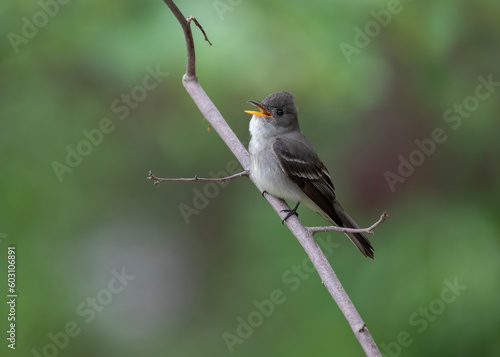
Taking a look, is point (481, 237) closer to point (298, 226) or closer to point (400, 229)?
point (400, 229)

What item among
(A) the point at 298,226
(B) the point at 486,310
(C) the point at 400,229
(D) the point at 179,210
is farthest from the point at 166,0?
(D) the point at 179,210

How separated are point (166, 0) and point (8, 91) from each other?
7.08ft

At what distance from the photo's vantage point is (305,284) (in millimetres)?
3852

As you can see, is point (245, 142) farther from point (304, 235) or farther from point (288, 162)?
Answer: point (304, 235)

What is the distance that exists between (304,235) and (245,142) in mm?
2125

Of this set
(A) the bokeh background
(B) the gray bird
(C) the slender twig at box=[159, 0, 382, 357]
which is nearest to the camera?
(C) the slender twig at box=[159, 0, 382, 357]

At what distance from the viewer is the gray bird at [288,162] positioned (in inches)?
154

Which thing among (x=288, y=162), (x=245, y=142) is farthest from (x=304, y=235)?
(x=245, y=142)

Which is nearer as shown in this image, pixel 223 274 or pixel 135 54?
pixel 135 54

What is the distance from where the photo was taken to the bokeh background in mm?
3555

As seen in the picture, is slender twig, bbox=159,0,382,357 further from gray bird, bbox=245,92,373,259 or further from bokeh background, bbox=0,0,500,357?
bokeh background, bbox=0,0,500,357

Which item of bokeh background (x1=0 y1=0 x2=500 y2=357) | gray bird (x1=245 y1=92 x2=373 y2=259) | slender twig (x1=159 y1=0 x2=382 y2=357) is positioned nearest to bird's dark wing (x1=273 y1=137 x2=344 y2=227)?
gray bird (x1=245 y1=92 x2=373 y2=259)

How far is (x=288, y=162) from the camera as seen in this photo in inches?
162

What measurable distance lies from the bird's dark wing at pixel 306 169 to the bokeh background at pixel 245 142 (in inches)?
7.1
